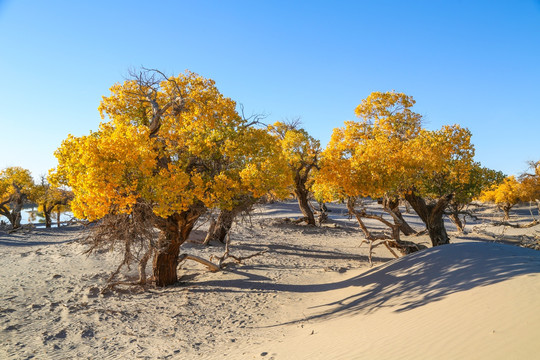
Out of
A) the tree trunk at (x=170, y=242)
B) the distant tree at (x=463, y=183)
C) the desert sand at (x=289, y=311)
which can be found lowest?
the desert sand at (x=289, y=311)

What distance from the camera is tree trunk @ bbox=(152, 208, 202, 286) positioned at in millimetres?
11103

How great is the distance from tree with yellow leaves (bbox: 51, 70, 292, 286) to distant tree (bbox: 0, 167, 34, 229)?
25.1 metres

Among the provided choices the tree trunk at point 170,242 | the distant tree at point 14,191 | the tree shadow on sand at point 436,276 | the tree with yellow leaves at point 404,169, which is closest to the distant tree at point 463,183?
the tree with yellow leaves at point 404,169

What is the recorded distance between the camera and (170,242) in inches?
445

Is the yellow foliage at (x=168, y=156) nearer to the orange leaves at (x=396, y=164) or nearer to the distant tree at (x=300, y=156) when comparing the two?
the orange leaves at (x=396, y=164)

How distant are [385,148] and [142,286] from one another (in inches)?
417

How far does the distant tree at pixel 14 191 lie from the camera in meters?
29.9

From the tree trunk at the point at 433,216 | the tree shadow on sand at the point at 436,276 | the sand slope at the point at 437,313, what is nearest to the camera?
the sand slope at the point at 437,313

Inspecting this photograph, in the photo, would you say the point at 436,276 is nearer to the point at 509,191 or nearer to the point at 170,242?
the point at 170,242

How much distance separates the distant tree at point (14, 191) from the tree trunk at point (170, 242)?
25152 mm

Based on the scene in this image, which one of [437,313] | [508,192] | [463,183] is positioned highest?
[463,183]

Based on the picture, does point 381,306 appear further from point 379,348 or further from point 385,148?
point 385,148

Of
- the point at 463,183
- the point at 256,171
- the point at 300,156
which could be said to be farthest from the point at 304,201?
the point at 256,171

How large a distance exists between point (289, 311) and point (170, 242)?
180 inches
